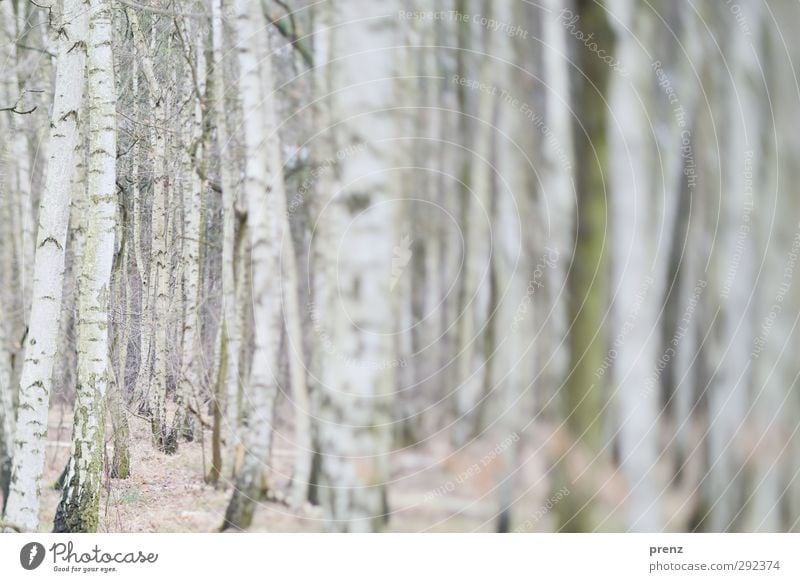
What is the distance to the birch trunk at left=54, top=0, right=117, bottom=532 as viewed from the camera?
1.77 m

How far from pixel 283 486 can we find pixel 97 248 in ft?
2.32

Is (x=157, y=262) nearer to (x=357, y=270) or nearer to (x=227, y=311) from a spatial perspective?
(x=227, y=311)

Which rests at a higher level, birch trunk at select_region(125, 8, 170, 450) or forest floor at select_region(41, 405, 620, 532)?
birch trunk at select_region(125, 8, 170, 450)

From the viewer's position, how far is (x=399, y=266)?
184 cm

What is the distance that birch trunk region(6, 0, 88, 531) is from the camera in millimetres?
1768

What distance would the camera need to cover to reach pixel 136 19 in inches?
70.4
